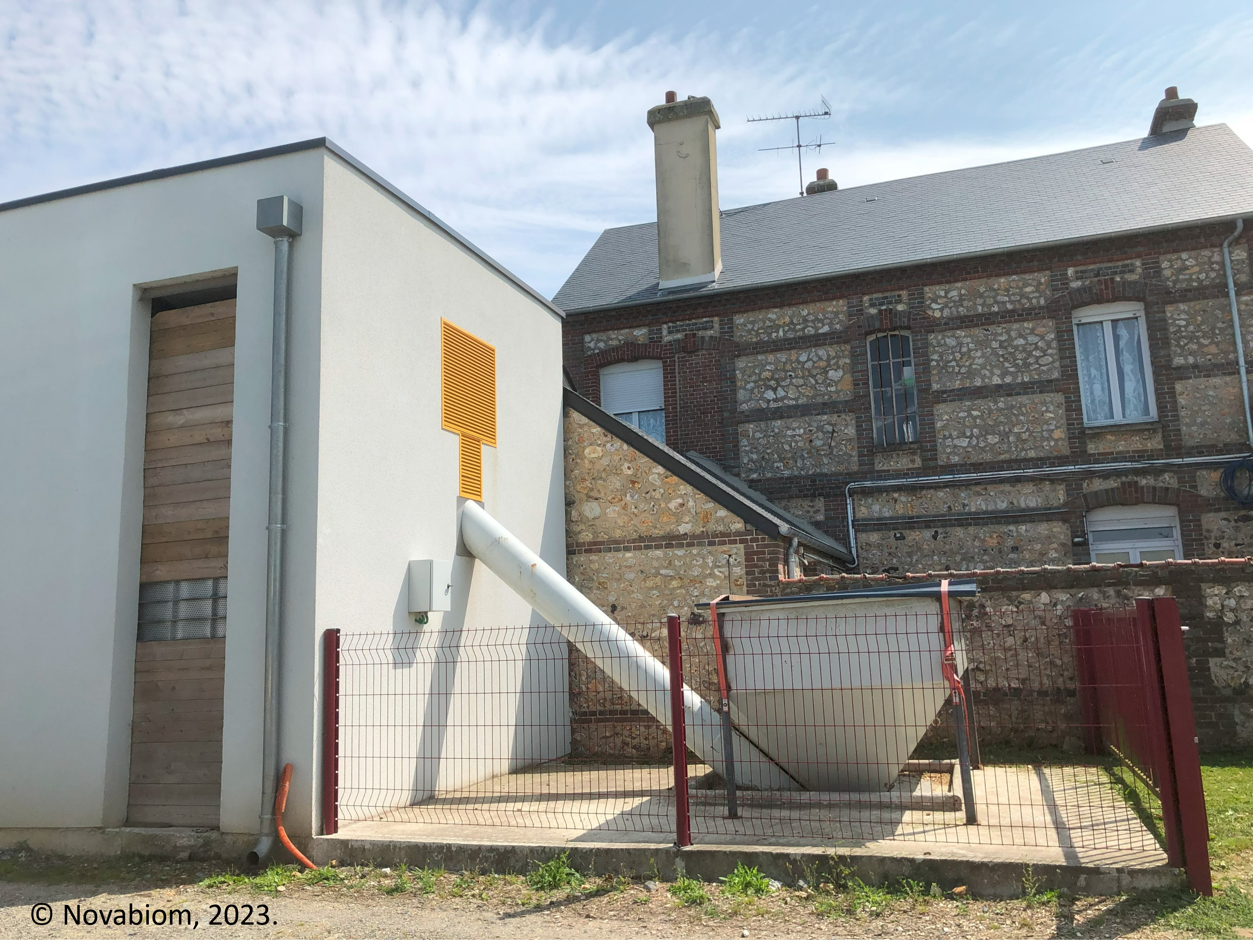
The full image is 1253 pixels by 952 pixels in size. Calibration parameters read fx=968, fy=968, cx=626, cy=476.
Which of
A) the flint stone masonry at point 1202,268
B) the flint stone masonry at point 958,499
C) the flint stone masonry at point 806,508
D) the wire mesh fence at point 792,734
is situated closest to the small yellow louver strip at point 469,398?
the wire mesh fence at point 792,734

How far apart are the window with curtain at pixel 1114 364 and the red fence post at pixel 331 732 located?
10.6m

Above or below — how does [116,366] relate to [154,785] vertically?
above

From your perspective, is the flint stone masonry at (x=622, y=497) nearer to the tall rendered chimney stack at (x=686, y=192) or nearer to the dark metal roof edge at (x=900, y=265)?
the dark metal roof edge at (x=900, y=265)

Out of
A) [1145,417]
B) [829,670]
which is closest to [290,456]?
[829,670]

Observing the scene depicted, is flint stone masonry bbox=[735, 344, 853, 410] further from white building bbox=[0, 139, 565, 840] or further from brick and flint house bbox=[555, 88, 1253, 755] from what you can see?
white building bbox=[0, 139, 565, 840]

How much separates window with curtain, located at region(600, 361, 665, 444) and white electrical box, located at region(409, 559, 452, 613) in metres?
7.31

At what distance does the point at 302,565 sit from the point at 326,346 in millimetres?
1667

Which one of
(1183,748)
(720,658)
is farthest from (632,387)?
(1183,748)

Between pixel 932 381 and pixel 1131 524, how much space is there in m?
3.23

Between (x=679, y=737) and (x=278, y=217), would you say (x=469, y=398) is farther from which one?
(x=679, y=737)

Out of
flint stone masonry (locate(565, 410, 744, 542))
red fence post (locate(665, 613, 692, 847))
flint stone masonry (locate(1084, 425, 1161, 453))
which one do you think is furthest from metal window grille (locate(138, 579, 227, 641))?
flint stone masonry (locate(1084, 425, 1161, 453))

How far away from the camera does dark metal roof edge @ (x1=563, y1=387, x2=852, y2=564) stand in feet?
33.2

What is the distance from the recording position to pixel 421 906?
5.68 metres

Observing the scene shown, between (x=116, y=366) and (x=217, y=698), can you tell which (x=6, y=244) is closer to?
(x=116, y=366)
